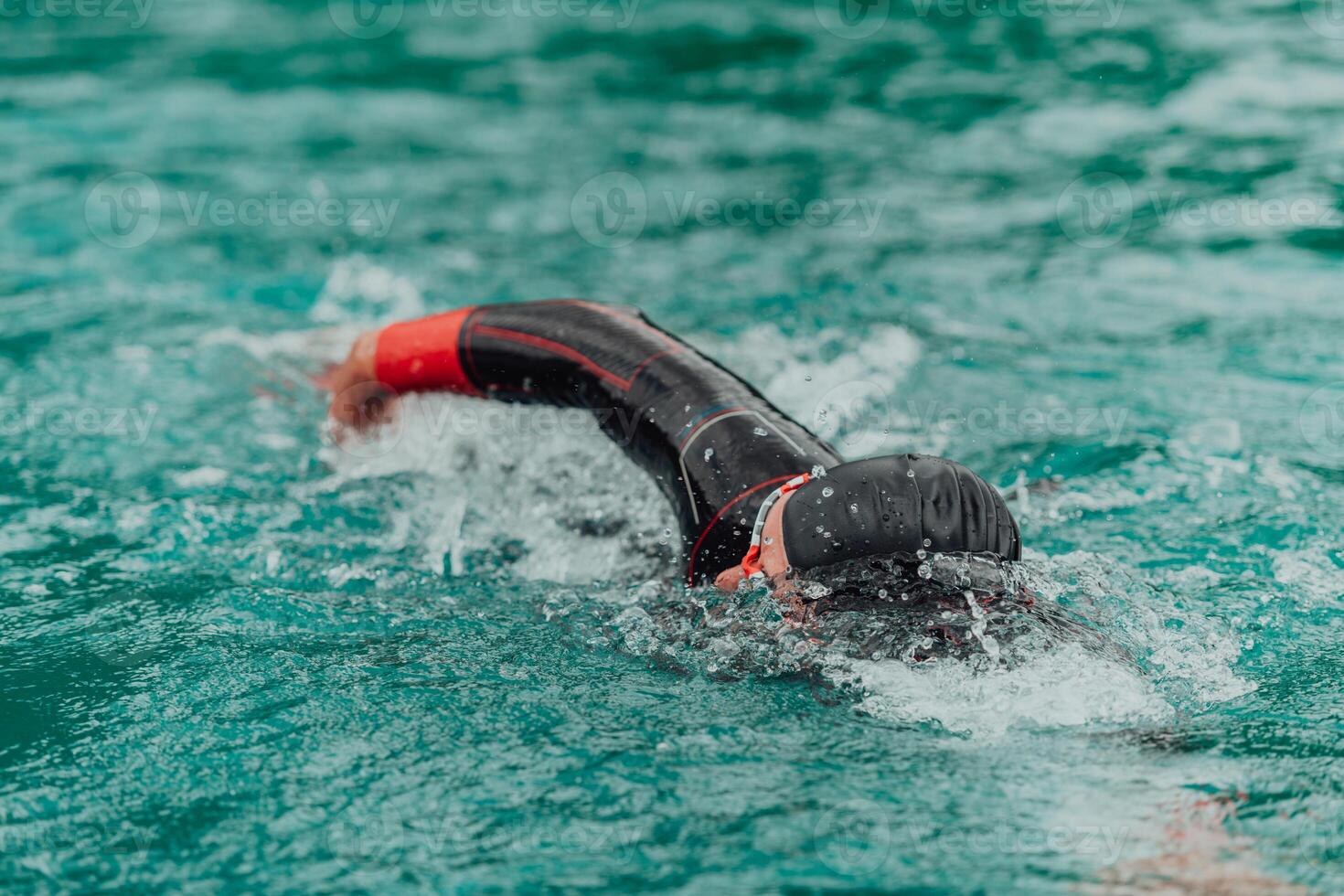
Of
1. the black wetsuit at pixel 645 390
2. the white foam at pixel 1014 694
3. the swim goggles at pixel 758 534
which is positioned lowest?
the white foam at pixel 1014 694

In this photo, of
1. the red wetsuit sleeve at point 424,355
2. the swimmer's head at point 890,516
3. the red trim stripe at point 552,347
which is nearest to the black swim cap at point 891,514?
the swimmer's head at point 890,516

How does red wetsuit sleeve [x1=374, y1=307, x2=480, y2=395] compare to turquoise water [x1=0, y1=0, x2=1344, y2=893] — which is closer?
turquoise water [x1=0, y1=0, x2=1344, y2=893]

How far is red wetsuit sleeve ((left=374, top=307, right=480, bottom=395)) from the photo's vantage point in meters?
4.95

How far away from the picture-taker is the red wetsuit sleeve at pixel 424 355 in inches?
195

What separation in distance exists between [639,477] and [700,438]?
98 centimetres

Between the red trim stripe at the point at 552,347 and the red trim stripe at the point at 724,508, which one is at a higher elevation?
the red trim stripe at the point at 552,347

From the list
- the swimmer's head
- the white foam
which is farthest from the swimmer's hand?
the white foam

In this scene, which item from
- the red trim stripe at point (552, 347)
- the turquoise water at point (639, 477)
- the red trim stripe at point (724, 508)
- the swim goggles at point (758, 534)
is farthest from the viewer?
the red trim stripe at point (552, 347)

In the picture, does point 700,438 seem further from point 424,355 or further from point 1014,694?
point 424,355

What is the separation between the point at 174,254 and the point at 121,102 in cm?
364

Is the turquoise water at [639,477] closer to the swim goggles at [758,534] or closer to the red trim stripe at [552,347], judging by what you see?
the swim goggles at [758,534]

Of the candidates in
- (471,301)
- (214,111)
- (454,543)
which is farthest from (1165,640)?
(214,111)

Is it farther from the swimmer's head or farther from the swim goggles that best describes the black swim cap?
the swim goggles

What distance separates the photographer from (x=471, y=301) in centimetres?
752
